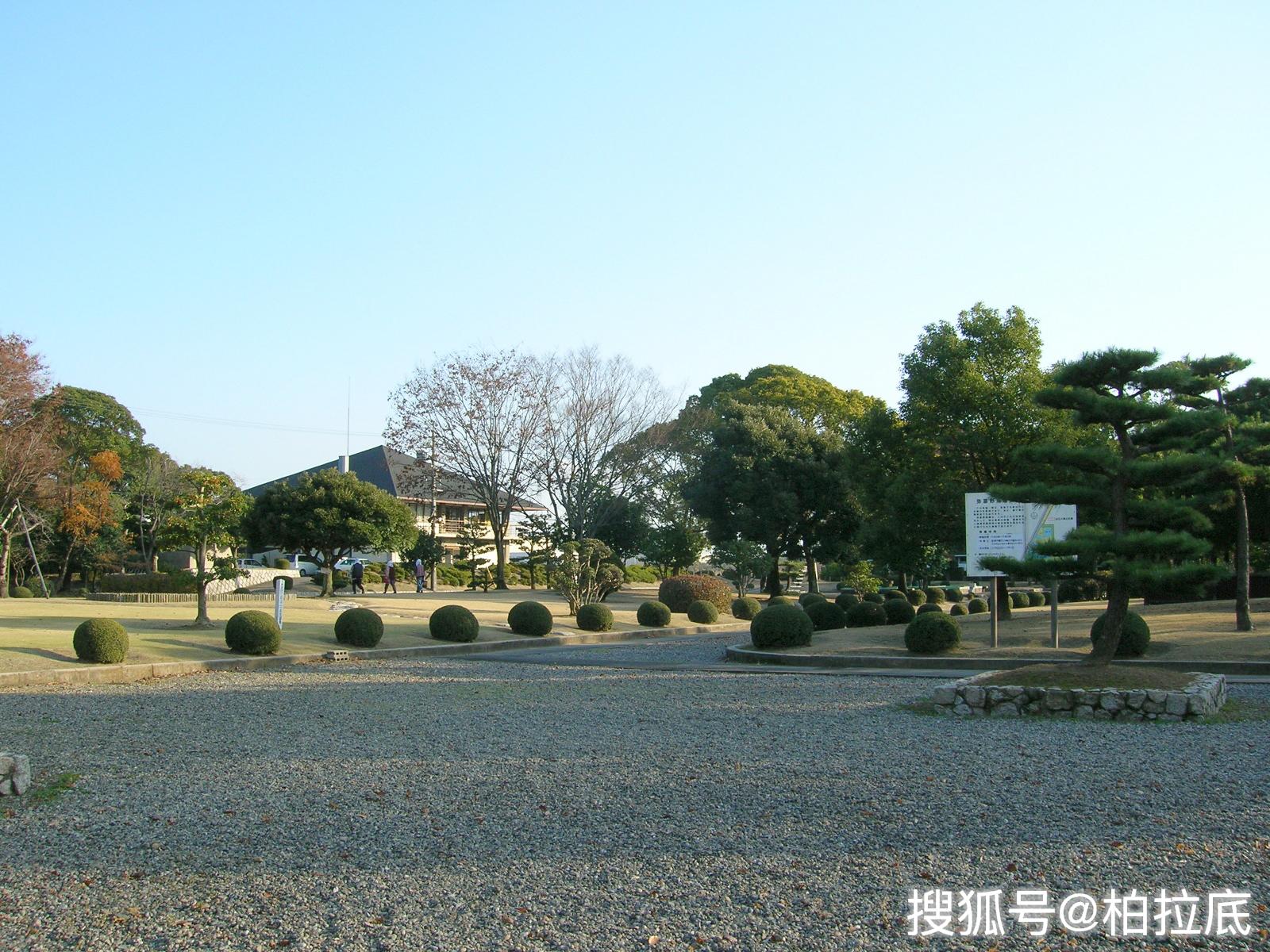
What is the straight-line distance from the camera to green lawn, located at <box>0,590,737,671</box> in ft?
57.0

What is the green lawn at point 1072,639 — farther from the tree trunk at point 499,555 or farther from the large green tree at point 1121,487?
the tree trunk at point 499,555

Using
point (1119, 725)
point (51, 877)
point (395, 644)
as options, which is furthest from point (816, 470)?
point (51, 877)

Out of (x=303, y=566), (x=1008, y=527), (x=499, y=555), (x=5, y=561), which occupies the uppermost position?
(x=1008, y=527)

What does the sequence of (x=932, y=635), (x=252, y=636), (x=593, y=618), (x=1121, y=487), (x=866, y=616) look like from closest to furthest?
1. (x=1121, y=487)
2. (x=932, y=635)
3. (x=252, y=636)
4. (x=866, y=616)
5. (x=593, y=618)

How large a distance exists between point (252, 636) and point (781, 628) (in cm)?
937

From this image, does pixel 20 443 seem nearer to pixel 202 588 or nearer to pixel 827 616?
pixel 202 588

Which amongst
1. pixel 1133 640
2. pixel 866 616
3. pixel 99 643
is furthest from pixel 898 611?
pixel 99 643

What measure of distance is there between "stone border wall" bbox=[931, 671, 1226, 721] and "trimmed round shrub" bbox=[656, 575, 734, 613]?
2238 centimetres

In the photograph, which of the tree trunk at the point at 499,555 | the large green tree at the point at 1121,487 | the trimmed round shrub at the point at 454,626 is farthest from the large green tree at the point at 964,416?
the tree trunk at the point at 499,555

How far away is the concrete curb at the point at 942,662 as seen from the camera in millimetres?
15406

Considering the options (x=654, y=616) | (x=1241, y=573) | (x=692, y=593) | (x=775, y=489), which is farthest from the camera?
(x=775, y=489)

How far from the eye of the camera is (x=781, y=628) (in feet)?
63.0

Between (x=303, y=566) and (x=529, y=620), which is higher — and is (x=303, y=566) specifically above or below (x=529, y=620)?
above

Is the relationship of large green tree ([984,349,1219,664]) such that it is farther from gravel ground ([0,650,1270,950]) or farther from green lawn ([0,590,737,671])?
green lawn ([0,590,737,671])
